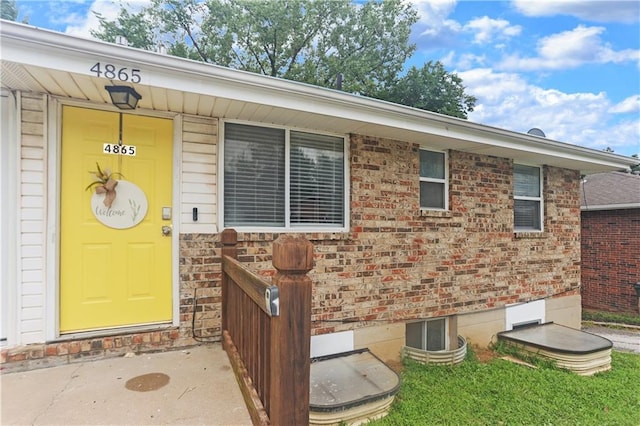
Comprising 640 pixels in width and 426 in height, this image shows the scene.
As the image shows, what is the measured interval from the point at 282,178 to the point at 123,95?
177cm

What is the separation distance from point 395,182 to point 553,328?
418 cm

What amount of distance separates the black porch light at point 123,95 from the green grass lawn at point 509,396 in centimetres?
374

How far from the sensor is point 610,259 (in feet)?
31.7

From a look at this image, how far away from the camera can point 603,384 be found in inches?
179

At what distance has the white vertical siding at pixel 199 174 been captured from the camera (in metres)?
3.44

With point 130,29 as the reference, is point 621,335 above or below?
below

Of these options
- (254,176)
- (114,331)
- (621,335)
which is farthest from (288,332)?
(621,335)

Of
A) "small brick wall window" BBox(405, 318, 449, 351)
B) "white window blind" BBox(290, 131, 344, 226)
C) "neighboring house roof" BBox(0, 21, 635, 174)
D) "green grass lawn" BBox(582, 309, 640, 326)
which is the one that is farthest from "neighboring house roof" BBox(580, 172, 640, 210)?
"white window blind" BBox(290, 131, 344, 226)

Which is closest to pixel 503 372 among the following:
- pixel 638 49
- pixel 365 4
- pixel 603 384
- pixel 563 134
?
pixel 603 384

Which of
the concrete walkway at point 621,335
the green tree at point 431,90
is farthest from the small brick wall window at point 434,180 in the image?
the green tree at point 431,90

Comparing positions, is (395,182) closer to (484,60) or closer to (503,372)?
(503,372)

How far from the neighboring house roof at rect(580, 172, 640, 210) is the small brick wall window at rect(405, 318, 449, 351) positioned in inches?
303

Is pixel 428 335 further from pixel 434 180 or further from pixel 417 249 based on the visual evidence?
pixel 434 180

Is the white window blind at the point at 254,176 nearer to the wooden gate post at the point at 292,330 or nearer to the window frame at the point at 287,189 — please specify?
the window frame at the point at 287,189
